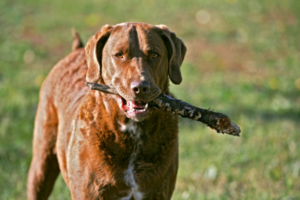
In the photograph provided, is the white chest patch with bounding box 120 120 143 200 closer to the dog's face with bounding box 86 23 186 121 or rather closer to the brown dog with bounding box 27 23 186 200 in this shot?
the brown dog with bounding box 27 23 186 200

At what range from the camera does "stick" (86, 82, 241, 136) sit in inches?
130

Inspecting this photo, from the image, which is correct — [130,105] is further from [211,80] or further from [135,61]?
[211,80]

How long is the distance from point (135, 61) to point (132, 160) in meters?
0.82

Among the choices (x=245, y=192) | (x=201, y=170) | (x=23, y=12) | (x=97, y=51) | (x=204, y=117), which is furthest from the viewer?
(x=23, y=12)

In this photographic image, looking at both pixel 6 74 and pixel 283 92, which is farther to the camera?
pixel 6 74

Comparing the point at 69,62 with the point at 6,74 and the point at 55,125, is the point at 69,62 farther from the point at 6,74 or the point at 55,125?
the point at 6,74

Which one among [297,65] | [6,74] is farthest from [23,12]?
[297,65]

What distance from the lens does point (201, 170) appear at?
580cm

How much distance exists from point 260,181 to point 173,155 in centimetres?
213

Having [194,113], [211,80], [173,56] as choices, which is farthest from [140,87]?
[211,80]

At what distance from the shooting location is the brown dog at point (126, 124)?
11.9ft

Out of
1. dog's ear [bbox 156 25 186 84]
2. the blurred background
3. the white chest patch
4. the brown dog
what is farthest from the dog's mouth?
the blurred background

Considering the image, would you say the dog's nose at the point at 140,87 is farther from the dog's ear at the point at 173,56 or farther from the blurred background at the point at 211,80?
the blurred background at the point at 211,80

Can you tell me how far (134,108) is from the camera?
3.64 metres
